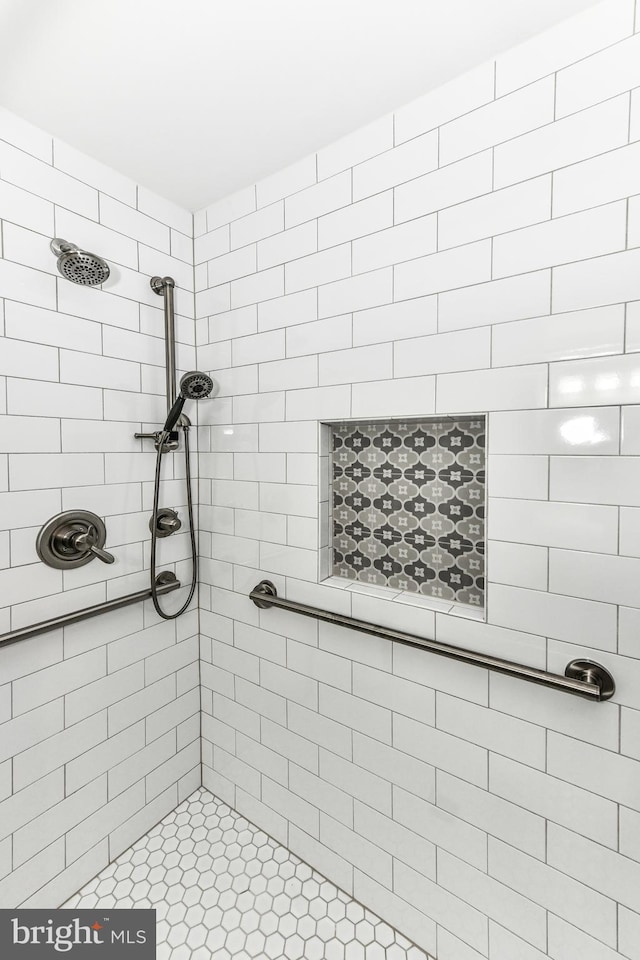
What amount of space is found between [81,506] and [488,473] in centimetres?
119

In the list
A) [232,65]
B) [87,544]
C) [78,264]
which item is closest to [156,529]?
[87,544]

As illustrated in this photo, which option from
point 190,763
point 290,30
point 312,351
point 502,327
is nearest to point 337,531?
point 312,351

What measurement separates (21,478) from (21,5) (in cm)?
107

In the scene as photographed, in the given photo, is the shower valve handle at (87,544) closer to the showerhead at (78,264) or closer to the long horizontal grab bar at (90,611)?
the long horizontal grab bar at (90,611)

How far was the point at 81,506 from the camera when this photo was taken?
134 cm

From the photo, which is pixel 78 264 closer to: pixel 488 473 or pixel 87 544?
pixel 87 544

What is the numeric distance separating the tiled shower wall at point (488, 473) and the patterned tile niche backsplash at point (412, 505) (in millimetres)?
91

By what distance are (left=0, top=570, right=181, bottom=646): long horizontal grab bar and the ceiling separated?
140 cm

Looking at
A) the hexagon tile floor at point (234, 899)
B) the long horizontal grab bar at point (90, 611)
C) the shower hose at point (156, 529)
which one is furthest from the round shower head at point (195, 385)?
the hexagon tile floor at point (234, 899)

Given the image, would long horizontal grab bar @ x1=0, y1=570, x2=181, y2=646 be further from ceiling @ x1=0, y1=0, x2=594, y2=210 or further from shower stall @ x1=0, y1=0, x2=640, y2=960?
ceiling @ x1=0, y1=0, x2=594, y2=210

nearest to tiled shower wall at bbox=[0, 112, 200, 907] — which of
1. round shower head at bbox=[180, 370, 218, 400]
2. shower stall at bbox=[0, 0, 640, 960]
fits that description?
shower stall at bbox=[0, 0, 640, 960]

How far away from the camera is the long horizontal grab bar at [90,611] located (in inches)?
46.0

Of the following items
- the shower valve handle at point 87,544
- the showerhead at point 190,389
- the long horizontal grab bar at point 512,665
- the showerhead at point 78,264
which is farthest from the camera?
the showerhead at point 190,389

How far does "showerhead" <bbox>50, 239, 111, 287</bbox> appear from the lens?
115 cm
